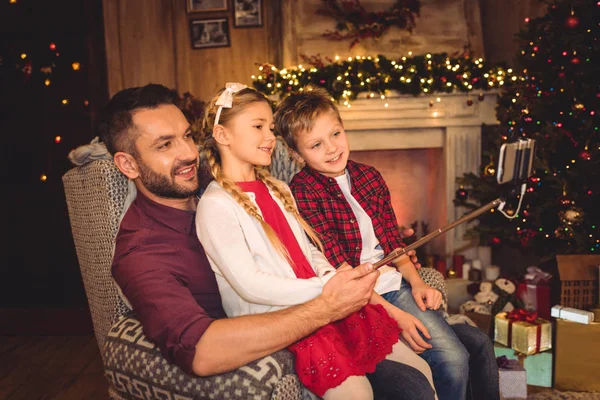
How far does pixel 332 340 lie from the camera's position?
54.9 inches

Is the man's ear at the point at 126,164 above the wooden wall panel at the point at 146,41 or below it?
below

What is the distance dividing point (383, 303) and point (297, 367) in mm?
448

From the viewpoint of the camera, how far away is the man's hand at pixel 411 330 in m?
1.60

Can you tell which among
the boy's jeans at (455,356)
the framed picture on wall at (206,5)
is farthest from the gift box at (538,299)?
the framed picture on wall at (206,5)

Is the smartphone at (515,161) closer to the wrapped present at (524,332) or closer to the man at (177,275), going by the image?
the man at (177,275)

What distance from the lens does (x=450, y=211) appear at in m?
3.89

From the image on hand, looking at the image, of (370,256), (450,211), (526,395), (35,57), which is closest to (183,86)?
(35,57)

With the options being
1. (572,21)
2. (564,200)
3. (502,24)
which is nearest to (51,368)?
(564,200)

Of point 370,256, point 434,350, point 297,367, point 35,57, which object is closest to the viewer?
point 297,367

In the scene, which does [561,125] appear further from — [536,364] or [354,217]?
[354,217]

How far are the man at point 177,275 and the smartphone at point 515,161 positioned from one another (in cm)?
47

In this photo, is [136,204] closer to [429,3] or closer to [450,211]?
[450,211]

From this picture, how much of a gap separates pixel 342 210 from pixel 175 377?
84 cm

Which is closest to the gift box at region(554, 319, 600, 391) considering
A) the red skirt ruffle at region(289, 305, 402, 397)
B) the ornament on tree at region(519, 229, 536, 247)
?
the ornament on tree at region(519, 229, 536, 247)
